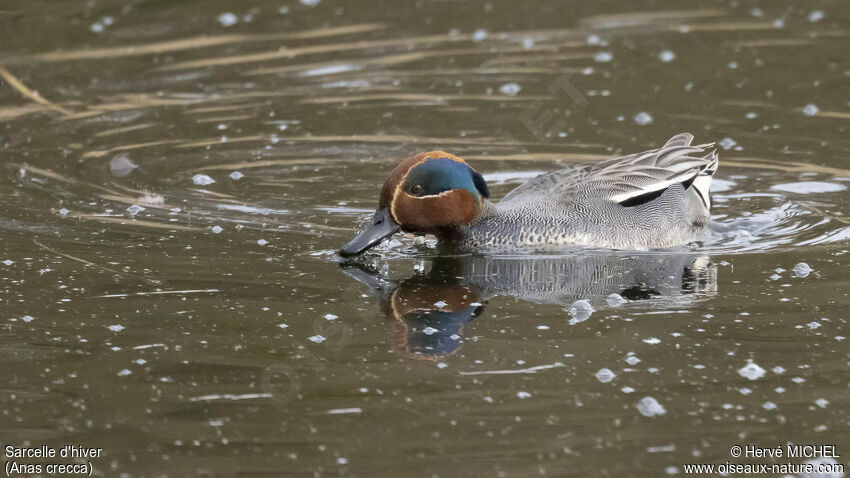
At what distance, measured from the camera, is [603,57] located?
42.2 ft

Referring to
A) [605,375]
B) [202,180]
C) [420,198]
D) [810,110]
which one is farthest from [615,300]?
[810,110]

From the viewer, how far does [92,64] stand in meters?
12.9

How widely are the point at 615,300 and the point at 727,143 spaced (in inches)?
158

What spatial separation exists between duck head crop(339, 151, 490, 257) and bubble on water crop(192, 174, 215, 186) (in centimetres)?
221

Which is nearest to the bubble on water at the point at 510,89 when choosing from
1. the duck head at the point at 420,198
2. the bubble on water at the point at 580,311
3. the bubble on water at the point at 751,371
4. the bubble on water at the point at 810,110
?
the bubble on water at the point at 810,110

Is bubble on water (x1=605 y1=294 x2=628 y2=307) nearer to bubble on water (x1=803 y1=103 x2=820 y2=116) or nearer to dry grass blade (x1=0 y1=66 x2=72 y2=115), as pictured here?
bubble on water (x1=803 y1=103 x2=820 y2=116)

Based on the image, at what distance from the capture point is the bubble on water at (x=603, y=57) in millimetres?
12766

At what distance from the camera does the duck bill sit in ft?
24.7

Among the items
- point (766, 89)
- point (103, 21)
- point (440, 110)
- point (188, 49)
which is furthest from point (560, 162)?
point (103, 21)

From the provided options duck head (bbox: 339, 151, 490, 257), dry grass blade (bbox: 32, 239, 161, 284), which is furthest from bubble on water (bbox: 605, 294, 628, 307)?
dry grass blade (bbox: 32, 239, 161, 284)

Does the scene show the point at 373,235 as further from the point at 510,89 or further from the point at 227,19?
the point at 227,19

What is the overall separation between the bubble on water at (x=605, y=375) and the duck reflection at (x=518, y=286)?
0.75 meters

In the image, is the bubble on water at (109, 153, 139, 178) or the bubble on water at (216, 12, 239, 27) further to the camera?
the bubble on water at (216, 12, 239, 27)

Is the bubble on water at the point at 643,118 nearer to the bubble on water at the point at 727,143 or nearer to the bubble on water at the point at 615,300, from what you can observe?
the bubble on water at the point at 727,143
